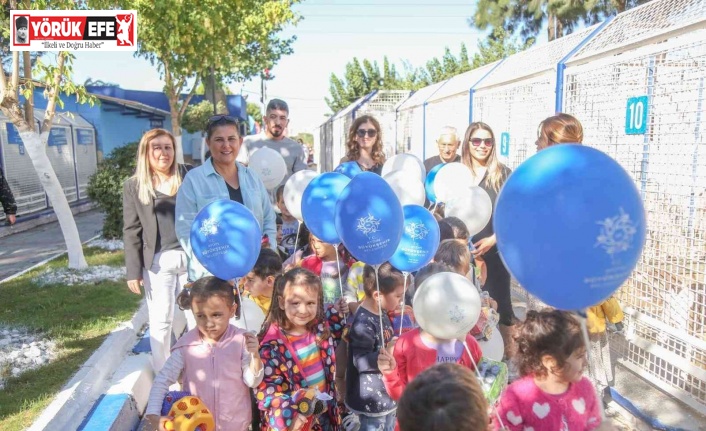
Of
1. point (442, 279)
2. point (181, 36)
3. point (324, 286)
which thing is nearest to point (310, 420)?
point (442, 279)

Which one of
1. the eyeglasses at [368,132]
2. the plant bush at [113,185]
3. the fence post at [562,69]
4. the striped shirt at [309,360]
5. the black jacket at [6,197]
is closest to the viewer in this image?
the striped shirt at [309,360]

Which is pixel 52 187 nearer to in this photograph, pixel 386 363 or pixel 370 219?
pixel 370 219

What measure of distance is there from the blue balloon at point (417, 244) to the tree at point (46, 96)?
15.8ft

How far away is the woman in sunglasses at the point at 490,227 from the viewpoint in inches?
166

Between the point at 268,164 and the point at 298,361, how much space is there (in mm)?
2604

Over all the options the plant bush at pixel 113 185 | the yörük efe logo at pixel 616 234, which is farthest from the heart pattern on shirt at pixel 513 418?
the plant bush at pixel 113 185

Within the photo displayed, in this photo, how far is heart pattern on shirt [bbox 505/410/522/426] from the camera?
219 cm

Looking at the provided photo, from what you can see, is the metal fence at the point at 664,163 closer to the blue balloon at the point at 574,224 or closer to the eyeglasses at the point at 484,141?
the eyeglasses at the point at 484,141

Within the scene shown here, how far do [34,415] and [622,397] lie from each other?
12.1ft

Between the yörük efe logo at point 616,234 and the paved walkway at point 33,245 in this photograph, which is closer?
the yörük efe logo at point 616,234

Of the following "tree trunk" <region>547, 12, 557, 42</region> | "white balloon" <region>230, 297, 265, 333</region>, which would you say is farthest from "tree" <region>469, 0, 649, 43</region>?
"white balloon" <region>230, 297, 265, 333</region>

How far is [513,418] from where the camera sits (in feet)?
7.20

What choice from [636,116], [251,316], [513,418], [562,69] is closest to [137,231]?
Result: [251,316]

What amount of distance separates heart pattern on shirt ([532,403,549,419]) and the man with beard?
3.63 metres
